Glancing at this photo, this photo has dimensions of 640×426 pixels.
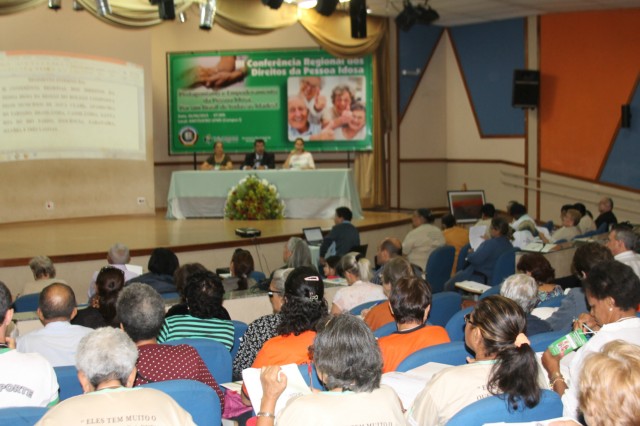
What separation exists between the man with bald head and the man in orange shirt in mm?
1270

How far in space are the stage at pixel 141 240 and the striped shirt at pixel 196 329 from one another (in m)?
4.31

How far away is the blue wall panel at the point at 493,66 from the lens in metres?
13.2

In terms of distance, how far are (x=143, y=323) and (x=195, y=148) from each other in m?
10.2

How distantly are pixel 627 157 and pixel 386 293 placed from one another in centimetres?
844

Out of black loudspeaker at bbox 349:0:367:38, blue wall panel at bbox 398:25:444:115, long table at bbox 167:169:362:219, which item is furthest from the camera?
blue wall panel at bbox 398:25:444:115

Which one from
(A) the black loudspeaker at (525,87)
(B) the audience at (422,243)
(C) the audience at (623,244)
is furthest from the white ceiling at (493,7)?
(C) the audience at (623,244)

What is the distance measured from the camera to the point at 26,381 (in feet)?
8.36

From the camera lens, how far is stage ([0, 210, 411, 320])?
7863 millimetres

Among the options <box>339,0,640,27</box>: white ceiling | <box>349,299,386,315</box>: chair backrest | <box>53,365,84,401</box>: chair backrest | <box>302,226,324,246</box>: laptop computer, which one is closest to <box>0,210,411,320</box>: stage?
<box>302,226,324,246</box>: laptop computer

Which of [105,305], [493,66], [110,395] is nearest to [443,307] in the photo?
[105,305]

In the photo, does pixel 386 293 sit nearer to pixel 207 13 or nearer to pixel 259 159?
pixel 207 13

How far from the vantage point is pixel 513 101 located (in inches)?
499

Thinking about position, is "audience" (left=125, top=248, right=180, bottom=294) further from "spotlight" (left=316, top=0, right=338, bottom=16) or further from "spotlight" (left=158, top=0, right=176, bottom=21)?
"spotlight" (left=316, top=0, right=338, bottom=16)

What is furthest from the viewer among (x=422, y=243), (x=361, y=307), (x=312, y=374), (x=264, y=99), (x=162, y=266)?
(x=264, y=99)
